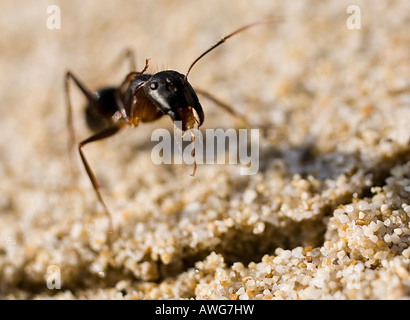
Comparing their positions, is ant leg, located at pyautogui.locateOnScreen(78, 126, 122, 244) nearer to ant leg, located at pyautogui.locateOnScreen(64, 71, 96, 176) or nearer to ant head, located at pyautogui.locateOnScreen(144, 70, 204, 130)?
ant leg, located at pyautogui.locateOnScreen(64, 71, 96, 176)

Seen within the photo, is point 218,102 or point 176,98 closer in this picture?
point 176,98

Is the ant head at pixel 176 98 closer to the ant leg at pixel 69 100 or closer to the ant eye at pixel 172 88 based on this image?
the ant eye at pixel 172 88

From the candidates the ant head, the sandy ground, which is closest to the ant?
the ant head

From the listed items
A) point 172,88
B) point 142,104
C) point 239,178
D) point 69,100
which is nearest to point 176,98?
point 172,88

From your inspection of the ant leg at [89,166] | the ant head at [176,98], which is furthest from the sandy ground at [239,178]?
the ant head at [176,98]

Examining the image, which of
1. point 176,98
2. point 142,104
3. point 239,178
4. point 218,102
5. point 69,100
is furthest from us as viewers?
point 69,100

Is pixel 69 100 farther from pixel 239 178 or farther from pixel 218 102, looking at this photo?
pixel 239 178
